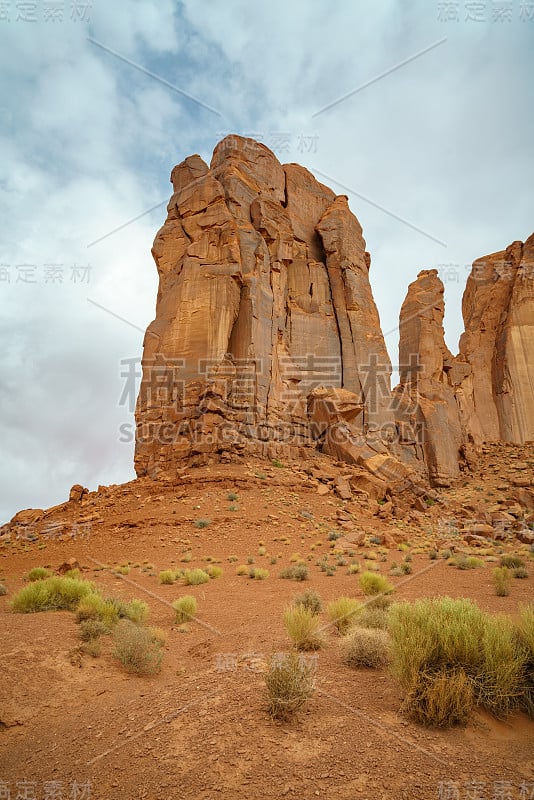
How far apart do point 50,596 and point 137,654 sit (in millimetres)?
3711

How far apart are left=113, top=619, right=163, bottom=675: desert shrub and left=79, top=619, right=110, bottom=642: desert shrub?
2.18ft

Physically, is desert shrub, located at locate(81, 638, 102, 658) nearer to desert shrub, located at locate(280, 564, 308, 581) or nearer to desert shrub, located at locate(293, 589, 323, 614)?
desert shrub, located at locate(293, 589, 323, 614)

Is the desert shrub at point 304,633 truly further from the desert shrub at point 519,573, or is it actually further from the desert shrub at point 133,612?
the desert shrub at point 519,573

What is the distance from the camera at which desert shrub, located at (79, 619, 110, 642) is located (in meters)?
6.61

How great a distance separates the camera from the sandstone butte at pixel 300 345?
2678cm

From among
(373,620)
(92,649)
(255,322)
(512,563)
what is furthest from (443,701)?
(255,322)

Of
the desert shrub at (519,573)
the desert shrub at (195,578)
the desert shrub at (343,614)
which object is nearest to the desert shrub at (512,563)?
the desert shrub at (519,573)

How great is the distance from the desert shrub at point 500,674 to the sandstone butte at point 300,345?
69.7 ft

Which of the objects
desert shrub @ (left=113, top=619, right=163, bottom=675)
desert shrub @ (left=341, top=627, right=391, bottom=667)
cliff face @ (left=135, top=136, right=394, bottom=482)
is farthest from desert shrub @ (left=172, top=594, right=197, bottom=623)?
cliff face @ (left=135, top=136, right=394, bottom=482)

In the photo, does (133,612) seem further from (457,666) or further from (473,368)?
(473,368)

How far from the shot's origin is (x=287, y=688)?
13.9 ft

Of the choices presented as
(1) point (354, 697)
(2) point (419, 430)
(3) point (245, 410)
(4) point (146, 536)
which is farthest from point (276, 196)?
(1) point (354, 697)

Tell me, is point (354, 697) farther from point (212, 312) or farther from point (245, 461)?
point (212, 312)

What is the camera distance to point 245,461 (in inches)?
998
